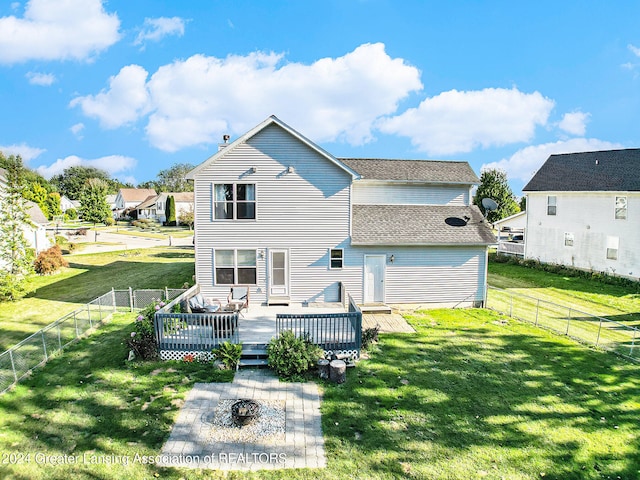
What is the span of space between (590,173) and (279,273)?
75.6ft

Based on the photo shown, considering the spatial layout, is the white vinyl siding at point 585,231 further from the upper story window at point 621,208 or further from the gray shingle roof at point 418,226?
the gray shingle roof at point 418,226

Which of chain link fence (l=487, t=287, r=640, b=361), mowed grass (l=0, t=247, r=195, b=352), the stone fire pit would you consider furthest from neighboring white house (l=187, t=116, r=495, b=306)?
the stone fire pit

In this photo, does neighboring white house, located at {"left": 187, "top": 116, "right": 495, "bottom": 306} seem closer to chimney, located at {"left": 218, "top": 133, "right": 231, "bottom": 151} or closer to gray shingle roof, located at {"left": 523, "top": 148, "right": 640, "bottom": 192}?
chimney, located at {"left": 218, "top": 133, "right": 231, "bottom": 151}

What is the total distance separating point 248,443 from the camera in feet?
23.8

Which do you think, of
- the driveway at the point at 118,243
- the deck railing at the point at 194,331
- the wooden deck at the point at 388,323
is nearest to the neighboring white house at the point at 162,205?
the driveway at the point at 118,243

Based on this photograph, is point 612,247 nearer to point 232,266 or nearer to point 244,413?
point 232,266

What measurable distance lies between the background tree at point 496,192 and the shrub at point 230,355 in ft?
109

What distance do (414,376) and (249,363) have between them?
437 cm

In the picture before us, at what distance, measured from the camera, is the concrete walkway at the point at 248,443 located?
22.2ft

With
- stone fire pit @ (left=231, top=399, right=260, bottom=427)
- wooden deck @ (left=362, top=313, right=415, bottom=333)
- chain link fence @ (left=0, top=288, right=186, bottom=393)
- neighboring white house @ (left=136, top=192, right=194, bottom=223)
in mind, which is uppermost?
neighboring white house @ (left=136, top=192, right=194, bottom=223)

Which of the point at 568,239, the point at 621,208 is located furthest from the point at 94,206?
the point at 621,208

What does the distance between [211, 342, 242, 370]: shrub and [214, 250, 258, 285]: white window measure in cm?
481

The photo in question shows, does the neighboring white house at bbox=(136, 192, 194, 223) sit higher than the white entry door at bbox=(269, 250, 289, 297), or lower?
higher

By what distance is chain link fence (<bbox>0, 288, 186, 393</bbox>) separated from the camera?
9.25 metres
